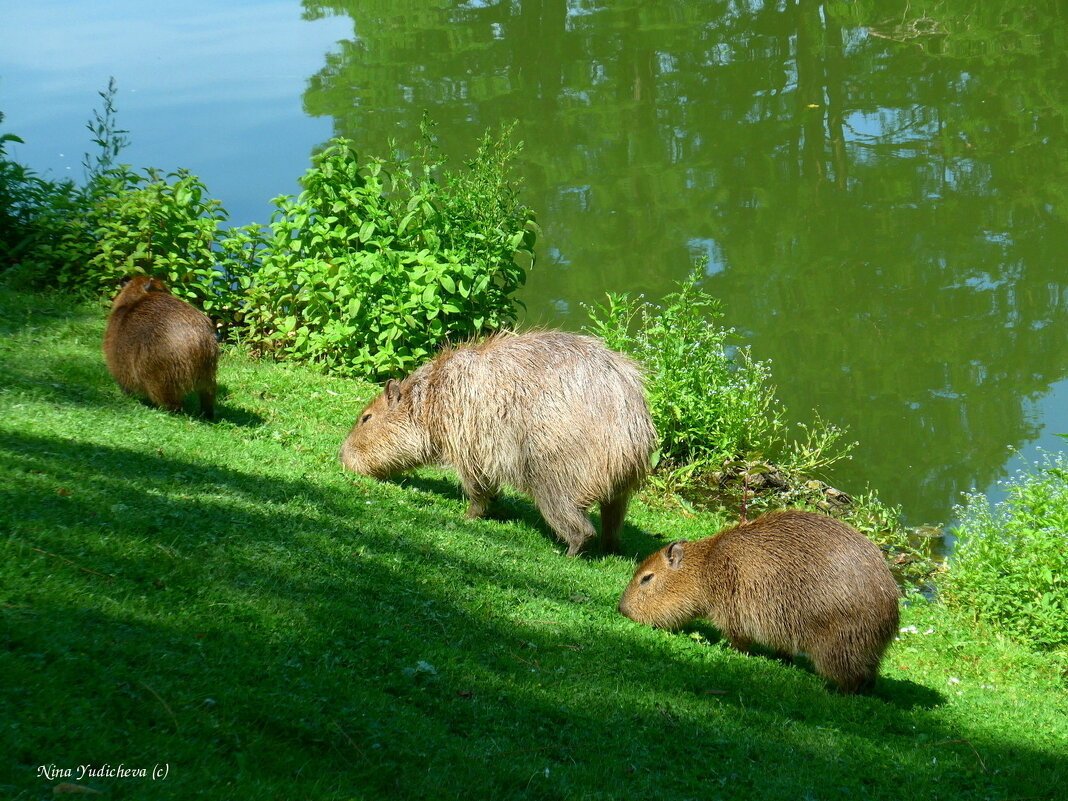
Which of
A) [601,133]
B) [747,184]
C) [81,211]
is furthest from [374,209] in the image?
[601,133]

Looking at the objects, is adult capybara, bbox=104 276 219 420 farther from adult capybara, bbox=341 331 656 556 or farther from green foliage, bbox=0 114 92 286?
green foliage, bbox=0 114 92 286

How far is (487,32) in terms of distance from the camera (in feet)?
81.0

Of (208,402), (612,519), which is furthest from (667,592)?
(208,402)

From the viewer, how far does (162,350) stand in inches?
304

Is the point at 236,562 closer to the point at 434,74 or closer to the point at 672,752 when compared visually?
the point at 672,752

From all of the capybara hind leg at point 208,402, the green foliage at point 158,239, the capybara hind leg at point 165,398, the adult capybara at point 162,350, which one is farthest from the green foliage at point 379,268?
the capybara hind leg at point 165,398

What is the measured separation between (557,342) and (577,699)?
3025 mm

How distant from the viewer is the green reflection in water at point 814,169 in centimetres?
1234

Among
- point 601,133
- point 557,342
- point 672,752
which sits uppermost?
point 601,133

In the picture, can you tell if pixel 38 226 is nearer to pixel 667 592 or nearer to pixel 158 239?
pixel 158 239

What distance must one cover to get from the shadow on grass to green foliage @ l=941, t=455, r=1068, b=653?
5.46 feet

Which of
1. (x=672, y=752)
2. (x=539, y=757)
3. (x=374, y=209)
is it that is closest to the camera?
(x=539, y=757)

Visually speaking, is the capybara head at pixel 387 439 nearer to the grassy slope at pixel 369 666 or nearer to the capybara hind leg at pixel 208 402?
the grassy slope at pixel 369 666

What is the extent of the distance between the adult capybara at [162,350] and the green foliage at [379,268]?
7.57ft
